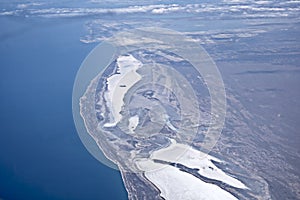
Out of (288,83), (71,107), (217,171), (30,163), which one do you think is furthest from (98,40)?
(217,171)

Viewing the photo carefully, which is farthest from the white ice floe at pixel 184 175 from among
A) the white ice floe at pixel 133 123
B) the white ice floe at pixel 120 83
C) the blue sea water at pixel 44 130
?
the white ice floe at pixel 120 83

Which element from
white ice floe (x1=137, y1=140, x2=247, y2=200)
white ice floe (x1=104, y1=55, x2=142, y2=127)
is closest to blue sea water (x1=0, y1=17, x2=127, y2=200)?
white ice floe (x1=137, y1=140, x2=247, y2=200)

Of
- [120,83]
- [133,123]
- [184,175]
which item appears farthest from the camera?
[120,83]

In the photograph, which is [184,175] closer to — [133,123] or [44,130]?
[133,123]

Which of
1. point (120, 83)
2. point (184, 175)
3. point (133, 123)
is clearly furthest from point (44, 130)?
point (184, 175)

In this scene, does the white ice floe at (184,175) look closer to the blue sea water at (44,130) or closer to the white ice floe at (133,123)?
the blue sea water at (44,130)

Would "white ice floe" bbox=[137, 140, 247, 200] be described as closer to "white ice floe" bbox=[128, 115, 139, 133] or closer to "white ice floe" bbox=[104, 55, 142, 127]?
"white ice floe" bbox=[128, 115, 139, 133]
